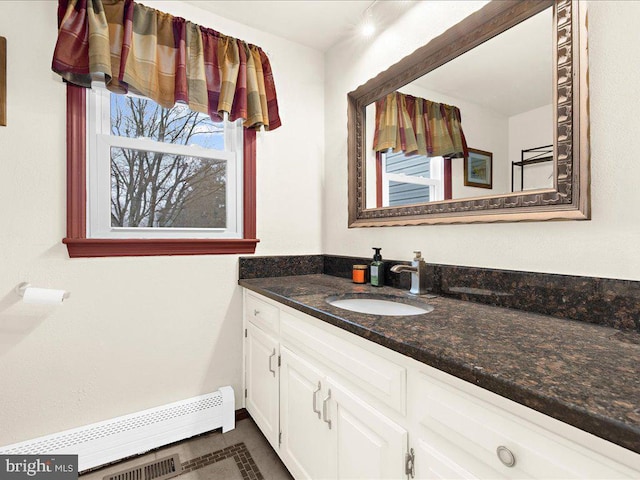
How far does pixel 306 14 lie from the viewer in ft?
6.04

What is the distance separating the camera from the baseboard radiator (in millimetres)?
1473

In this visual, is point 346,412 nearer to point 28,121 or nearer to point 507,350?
point 507,350

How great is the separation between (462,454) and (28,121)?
2.05m

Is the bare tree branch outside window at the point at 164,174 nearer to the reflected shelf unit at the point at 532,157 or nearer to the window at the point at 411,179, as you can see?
the window at the point at 411,179

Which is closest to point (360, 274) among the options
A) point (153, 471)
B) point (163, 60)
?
point (153, 471)

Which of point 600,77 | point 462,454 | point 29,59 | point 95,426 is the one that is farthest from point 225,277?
point 600,77

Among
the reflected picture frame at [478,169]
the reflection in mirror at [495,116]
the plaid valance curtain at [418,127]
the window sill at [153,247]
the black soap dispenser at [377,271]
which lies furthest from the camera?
the black soap dispenser at [377,271]

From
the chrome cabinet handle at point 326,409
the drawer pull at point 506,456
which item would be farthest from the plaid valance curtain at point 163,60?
the drawer pull at point 506,456

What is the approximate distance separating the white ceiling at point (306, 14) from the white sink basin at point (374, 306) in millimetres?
1440

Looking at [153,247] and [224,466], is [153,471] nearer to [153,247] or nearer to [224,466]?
[224,466]

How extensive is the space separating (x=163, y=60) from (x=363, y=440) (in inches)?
75.2

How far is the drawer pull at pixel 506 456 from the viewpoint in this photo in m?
0.60

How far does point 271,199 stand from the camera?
203 centimetres

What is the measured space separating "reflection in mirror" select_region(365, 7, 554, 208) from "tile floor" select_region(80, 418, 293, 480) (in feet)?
4.81
